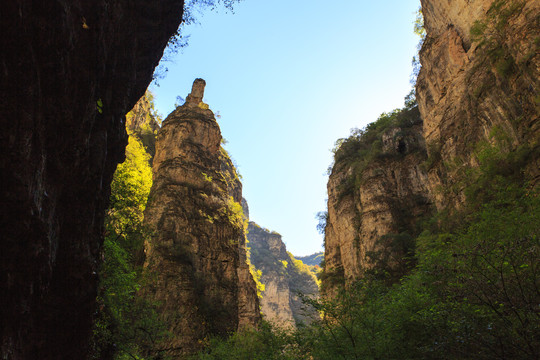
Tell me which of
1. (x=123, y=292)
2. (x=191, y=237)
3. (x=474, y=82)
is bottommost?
(x=123, y=292)

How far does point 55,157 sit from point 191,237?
2132 centimetres

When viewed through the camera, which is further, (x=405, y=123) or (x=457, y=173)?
(x=405, y=123)

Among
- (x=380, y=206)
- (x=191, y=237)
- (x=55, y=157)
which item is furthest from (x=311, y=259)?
(x=55, y=157)

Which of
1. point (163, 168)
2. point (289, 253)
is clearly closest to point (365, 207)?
point (163, 168)

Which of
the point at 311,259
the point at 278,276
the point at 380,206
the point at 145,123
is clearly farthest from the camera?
the point at 311,259

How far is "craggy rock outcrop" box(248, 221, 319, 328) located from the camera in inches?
3349

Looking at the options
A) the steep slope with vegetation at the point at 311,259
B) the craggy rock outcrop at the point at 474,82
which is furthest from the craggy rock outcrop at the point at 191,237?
the steep slope with vegetation at the point at 311,259

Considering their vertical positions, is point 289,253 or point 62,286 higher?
point 289,253

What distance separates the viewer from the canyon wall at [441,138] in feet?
Answer: 45.8

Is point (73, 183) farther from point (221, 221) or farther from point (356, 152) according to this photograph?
point (356, 152)

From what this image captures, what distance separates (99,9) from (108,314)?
11046 millimetres

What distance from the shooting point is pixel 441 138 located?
22172mm

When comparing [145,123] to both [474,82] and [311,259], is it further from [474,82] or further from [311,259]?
[311,259]

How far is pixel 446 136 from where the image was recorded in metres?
21.6
